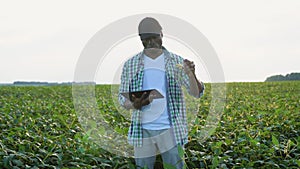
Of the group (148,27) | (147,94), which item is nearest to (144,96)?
(147,94)

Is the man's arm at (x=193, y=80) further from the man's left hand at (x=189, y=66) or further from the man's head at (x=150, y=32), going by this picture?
the man's head at (x=150, y=32)

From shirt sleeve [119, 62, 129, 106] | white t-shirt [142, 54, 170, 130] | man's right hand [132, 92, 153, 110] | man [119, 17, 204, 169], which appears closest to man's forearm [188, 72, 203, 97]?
man [119, 17, 204, 169]

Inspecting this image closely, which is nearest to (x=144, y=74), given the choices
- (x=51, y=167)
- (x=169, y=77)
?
(x=169, y=77)

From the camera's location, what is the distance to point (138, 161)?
341 cm

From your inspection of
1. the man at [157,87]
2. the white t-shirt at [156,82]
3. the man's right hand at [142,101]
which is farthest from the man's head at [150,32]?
the man's right hand at [142,101]

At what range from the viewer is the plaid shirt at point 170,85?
297 cm

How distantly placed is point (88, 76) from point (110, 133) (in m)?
0.57

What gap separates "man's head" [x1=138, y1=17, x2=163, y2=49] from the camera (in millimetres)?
2900

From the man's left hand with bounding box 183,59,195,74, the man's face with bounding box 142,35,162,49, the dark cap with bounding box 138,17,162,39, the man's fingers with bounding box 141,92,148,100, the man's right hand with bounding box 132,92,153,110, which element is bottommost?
the man's right hand with bounding box 132,92,153,110

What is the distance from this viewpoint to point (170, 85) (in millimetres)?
3043

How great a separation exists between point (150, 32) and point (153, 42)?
7 cm

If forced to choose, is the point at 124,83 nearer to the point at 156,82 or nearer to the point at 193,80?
the point at 156,82

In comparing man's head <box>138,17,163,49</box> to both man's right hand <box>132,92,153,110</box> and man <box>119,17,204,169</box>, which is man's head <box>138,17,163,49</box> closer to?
man <box>119,17,204,169</box>

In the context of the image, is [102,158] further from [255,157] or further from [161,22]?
[161,22]
